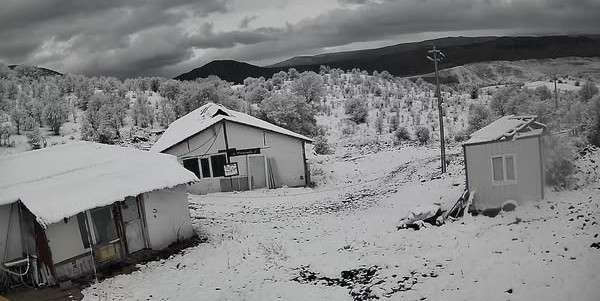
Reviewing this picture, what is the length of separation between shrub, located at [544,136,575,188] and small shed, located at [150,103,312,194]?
12.4m

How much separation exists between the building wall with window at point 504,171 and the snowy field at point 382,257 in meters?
0.71

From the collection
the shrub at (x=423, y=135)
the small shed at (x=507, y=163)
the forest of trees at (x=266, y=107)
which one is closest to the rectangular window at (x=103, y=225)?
the forest of trees at (x=266, y=107)

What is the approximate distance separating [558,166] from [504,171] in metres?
2.08

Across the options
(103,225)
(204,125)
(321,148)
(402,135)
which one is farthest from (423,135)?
(103,225)

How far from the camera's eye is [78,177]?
1365 centimetres

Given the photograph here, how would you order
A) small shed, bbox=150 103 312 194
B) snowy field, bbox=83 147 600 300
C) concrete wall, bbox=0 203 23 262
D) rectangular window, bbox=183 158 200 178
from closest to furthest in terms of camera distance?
1. snowy field, bbox=83 147 600 300
2. concrete wall, bbox=0 203 23 262
3. small shed, bbox=150 103 312 194
4. rectangular window, bbox=183 158 200 178

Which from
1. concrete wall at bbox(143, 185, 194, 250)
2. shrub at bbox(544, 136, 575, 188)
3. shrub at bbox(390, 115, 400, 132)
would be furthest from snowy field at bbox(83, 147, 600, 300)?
shrub at bbox(390, 115, 400, 132)

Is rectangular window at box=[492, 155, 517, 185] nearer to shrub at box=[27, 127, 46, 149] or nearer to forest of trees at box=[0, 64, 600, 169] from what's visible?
forest of trees at box=[0, 64, 600, 169]

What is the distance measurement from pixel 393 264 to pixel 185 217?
757 centimetres

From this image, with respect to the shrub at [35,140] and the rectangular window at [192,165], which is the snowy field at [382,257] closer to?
Answer: the rectangular window at [192,165]

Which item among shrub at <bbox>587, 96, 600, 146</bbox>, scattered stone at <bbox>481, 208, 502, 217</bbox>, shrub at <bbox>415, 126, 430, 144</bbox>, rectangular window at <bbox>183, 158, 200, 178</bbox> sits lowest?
A: shrub at <bbox>415, 126, 430, 144</bbox>

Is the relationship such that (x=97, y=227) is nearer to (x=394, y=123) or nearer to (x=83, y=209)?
(x=83, y=209)

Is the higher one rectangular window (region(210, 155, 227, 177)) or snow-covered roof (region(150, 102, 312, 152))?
snow-covered roof (region(150, 102, 312, 152))

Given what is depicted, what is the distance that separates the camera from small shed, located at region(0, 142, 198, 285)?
1213 centimetres
